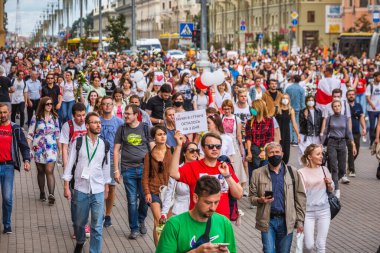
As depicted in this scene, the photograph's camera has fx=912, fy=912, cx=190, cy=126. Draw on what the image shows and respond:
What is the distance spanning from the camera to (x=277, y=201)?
8320mm

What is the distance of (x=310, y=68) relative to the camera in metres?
28.5

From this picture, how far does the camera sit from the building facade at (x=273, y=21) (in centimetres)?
9681

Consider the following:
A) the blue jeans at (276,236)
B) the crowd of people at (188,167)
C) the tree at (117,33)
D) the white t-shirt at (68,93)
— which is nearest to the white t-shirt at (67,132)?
the crowd of people at (188,167)

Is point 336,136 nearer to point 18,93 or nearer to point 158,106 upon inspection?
point 158,106

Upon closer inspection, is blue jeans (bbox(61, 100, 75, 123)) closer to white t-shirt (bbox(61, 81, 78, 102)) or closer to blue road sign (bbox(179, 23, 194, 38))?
white t-shirt (bbox(61, 81, 78, 102))

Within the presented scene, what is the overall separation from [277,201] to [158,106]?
6.52 m

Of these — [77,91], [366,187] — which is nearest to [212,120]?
[366,187]

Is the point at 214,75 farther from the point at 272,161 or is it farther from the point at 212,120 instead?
the point at 272,161

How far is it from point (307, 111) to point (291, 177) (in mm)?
6503

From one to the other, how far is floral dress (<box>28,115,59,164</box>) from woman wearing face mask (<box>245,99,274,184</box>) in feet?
9.05

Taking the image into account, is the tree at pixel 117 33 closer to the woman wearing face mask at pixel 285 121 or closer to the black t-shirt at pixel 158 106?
the woman wearing face mask at pixel 285 121

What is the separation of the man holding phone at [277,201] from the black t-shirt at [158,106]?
6.26 m

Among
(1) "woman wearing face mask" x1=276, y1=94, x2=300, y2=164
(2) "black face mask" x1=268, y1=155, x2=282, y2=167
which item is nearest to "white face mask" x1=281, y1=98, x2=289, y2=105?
(1) "woman wearing face mask" x1=276, y1=94, x2=300, y2=164

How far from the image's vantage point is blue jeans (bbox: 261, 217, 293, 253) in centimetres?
834
